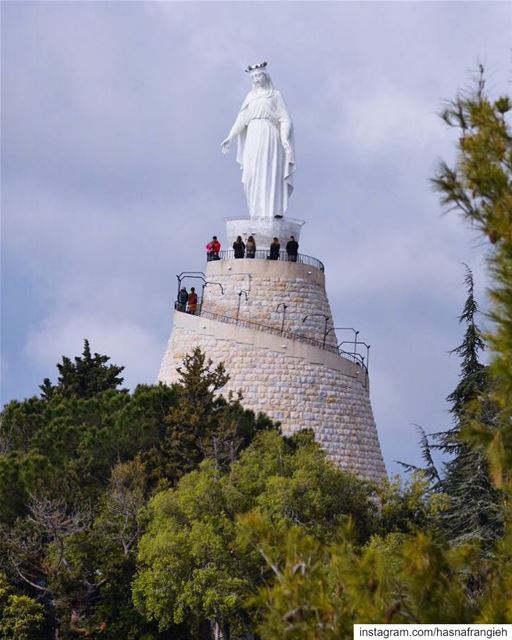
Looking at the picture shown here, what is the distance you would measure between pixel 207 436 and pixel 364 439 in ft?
22.1

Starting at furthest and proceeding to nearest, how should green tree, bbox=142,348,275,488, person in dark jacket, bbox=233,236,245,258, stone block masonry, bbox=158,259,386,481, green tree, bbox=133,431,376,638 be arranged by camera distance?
1. person in dark jacket, bbox=233,236,245,258
2. stone block masonry, bbox=158,259,386,481
3. green tree, bbox=142,348,275,488
4. green tree, bbox=133,431,376,638

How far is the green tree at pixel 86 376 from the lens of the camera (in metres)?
39.6

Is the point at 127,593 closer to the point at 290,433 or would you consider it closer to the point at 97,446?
the point at 97,446

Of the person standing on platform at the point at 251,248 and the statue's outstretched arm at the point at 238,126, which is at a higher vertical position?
the statue's outstretched arm at the point at 238,126

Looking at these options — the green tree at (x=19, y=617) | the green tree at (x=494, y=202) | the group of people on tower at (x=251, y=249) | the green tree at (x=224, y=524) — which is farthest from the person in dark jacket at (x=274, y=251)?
the green tree at (x=494, y=202)

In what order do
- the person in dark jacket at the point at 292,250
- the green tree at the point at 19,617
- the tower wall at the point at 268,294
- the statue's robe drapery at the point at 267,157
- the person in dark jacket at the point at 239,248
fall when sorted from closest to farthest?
the green tree at the point at 19,617 < the tower wall at the point at 268,294 < the person in dark jacket at the point at 239,248 < the person in dark jacket at the point at 292,250 < the statue's robe drapery at the point at 267,157

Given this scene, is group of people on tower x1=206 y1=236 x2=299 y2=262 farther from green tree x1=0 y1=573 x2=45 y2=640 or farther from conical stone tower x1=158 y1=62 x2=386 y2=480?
green tree x1=0 y1=573 x2=45 y2=640

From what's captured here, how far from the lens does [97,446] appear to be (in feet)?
106

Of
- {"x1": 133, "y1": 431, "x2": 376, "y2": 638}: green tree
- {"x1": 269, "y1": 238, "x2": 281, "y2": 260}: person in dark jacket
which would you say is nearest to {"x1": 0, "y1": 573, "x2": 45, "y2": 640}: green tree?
{"x1": 133, "y1": 431, "x2": 376, "y2": 638}: green tree

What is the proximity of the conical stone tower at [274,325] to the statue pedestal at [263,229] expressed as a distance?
3 cm

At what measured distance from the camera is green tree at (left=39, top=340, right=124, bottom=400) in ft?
130

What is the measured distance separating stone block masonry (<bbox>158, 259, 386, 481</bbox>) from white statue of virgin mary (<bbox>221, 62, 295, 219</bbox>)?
6.46 ft

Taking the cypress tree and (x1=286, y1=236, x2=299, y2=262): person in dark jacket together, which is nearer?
the cypress tree

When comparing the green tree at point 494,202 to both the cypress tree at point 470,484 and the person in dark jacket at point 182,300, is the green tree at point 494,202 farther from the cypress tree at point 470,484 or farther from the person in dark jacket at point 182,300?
Result: the person in dark jacket at point 182,300
